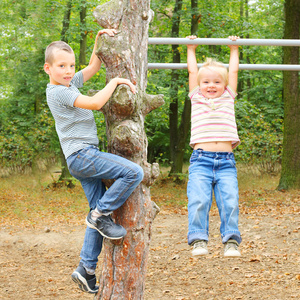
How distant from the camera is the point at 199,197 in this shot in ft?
10.4

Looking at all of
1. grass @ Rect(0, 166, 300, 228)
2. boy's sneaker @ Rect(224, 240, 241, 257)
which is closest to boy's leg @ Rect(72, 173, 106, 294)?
boy's sneaker @ Rect(224, 240, 241, 257)

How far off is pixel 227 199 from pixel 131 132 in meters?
0.92

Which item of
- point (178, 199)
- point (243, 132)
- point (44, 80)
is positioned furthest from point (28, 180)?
point (243, 132)

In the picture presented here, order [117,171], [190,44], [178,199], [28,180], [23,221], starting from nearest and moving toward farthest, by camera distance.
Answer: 1. [117,171]
2. [190,44]
3. [23,221]
4. [178,199]
5. [28,180]

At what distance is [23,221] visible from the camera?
32.4 ft

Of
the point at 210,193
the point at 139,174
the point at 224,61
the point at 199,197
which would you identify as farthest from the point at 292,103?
the point at 139,174

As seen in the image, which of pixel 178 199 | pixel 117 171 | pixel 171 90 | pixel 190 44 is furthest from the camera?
pixel 171 90

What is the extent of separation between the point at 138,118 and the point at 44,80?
11.2m

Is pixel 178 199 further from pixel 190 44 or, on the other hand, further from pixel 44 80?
pixel 190 44

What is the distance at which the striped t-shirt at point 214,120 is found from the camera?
3.33 metres

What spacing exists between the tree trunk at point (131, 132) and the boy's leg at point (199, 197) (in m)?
0.32

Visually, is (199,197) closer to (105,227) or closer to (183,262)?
(105,227)

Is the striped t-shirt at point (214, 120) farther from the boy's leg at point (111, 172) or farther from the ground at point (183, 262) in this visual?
the ground at point (183, 262)

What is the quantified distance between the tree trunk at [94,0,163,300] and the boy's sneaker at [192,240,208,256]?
421mm
